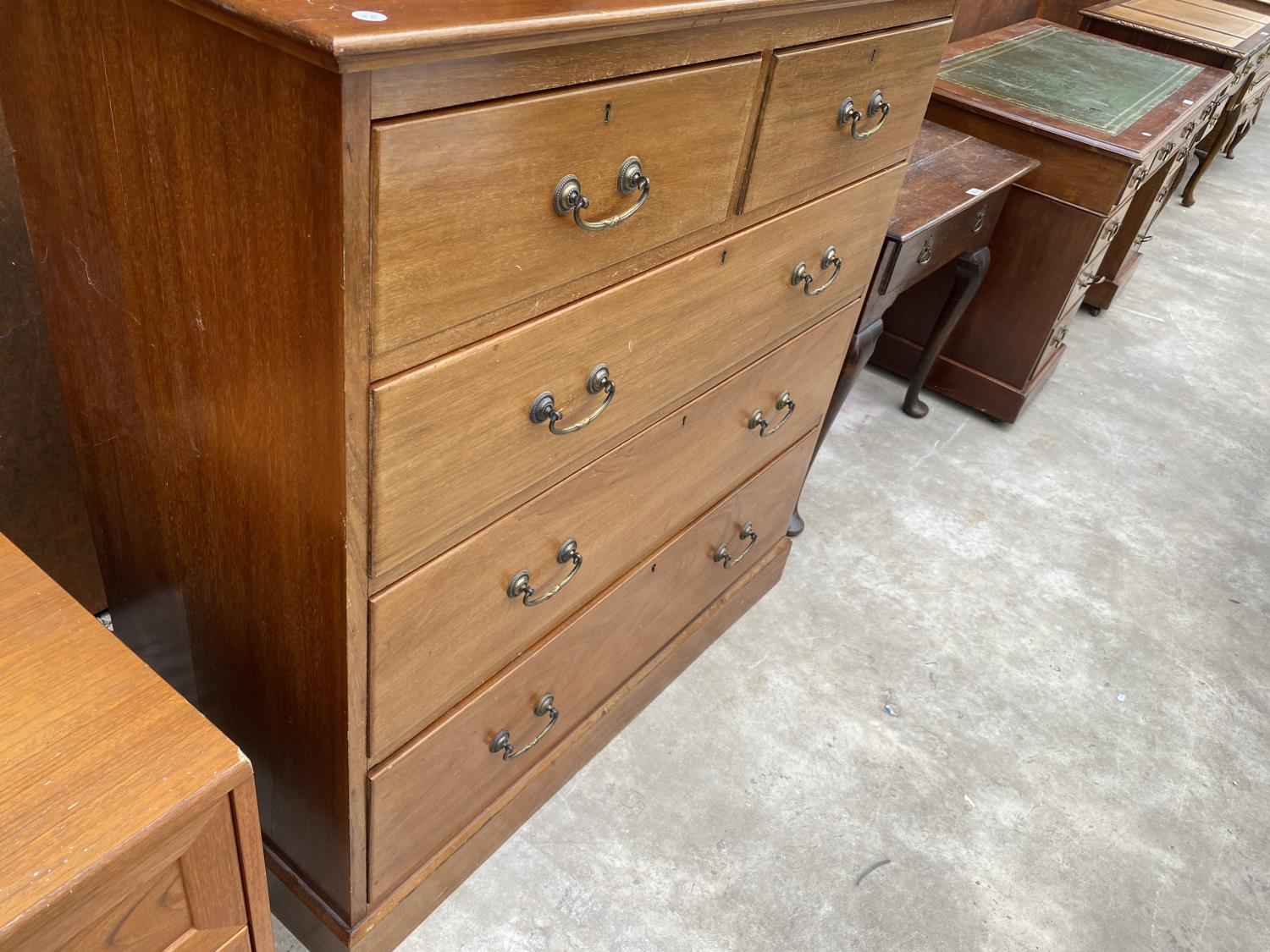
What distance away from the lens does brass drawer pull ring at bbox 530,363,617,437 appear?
104cm

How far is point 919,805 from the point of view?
182cm

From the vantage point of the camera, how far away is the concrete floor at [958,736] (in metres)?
1.61

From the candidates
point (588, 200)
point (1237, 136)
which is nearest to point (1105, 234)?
point (588, 200)

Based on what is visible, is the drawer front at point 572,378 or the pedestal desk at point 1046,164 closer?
the drawer front at point 572,378

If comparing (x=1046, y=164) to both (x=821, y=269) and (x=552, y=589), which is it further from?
(x=552, y=589)

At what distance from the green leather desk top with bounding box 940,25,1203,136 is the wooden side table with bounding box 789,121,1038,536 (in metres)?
0.26

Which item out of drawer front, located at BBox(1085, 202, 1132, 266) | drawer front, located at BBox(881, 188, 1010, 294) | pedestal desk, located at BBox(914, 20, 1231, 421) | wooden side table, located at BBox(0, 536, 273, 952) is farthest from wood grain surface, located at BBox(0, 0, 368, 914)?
drawer front, located at BBox(1085, 202, 1132, 266)

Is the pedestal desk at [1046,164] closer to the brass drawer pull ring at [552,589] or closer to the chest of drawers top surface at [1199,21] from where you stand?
the chest of drawers top surface at [1199,21]

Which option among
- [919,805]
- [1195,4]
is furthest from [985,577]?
[1195,4]

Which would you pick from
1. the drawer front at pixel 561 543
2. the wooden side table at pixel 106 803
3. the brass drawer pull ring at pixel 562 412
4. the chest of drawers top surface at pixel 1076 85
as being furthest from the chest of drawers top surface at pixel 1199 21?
the wooden side table at pixel 106 803

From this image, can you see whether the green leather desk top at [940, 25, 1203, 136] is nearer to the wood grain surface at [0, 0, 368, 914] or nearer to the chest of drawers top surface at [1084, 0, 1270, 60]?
the chest of drawers top surface at [1084, 0, 1270, 60]

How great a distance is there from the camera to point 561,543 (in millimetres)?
1244

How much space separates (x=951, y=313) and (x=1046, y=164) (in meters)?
0.45

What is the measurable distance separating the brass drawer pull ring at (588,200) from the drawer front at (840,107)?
24cm
